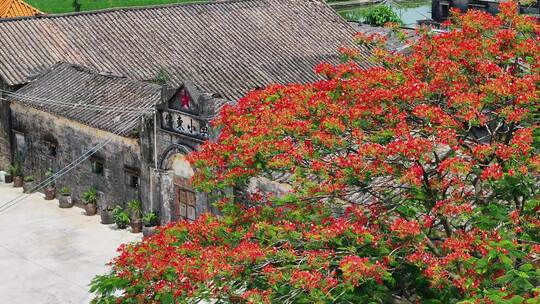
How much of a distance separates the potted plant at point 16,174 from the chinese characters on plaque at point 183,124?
733cm

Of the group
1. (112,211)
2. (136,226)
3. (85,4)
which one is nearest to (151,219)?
(136,226)

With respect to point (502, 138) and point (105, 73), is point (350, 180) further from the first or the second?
point (105, 73)

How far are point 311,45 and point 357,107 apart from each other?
22.5 m

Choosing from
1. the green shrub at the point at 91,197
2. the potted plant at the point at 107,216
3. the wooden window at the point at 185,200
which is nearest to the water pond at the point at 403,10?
the green shrub at the point at 91,197

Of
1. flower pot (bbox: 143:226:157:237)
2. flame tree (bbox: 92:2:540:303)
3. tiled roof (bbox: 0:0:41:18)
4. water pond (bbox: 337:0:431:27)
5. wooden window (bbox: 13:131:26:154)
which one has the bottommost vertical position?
water pond (bbox: 337:0:431:27)

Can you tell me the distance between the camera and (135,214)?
86.6 feet

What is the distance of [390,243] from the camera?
13.8m

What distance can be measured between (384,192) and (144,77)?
18593mm

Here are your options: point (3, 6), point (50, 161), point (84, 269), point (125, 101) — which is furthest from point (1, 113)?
point (3, 6)

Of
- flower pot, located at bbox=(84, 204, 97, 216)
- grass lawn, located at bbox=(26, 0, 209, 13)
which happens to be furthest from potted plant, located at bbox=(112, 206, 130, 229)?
grass lawn, located at bbox=(26, 0, 209, 13)

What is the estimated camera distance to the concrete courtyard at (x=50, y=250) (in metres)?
22.7

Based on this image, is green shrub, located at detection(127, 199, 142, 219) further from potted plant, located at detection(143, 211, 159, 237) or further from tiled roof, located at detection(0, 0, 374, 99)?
tiled roof, located at detection(0, 0, 374, 99)

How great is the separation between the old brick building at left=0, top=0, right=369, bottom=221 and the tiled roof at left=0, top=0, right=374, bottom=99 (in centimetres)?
5

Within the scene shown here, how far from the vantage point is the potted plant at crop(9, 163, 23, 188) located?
3059 cm
